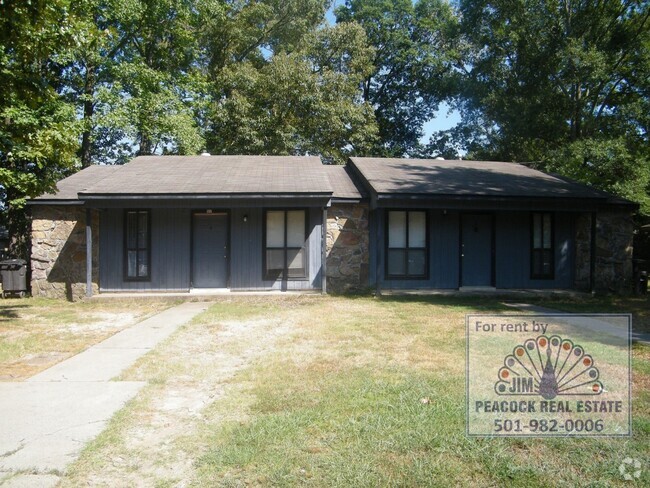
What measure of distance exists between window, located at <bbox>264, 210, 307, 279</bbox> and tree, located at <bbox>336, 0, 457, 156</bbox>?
17.7 metres

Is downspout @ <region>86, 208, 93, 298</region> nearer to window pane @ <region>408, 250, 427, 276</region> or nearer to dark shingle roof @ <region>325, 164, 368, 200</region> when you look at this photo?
dark shingle roof @ <region>325, 164, 368, 200</region>

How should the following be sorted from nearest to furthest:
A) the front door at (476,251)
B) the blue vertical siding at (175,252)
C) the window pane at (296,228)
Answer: the blue vertical siding at (175,252), the window pane at (296,228), the front door at (476,251)

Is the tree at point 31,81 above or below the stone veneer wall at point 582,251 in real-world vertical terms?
above

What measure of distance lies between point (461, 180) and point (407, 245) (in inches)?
109

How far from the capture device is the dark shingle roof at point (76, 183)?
12305 mm

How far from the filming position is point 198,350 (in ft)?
21.5

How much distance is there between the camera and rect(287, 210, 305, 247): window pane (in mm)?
12688

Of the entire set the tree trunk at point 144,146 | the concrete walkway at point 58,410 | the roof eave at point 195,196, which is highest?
the tree trunk at point 144,146

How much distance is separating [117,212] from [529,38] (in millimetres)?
20211

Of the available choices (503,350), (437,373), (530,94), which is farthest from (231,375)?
(530,94)

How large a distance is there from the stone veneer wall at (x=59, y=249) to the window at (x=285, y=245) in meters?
4.58

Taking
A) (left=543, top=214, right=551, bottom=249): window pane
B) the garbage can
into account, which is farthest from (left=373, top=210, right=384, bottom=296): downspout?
the garbage can

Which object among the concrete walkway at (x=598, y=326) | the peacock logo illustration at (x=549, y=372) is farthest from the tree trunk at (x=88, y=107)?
the peacock logo illustration at (x=549, y=372)

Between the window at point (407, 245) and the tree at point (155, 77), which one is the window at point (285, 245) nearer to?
the window at point (407, 245)
